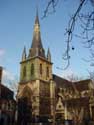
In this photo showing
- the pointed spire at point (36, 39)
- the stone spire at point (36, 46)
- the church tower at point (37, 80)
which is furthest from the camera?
the pointed spire at point (36, 39)

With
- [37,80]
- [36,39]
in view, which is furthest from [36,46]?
[37,80]

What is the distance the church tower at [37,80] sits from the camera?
6241 cm

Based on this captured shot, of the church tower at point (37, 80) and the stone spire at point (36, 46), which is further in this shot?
the stone spire at point (36, 46)

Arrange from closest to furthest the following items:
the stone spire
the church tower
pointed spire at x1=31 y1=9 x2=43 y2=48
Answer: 1. the church tower
2. the stone spire
3. pointed spire at x1=31 y1=9 x2=43 y2=48

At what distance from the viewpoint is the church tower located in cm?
6241

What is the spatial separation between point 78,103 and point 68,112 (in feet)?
21.0

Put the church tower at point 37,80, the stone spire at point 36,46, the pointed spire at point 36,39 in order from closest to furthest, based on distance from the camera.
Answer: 1. the church tower at point 37,80
2. the stone spire at point 36,46
3. the pointed spire at point 36,39

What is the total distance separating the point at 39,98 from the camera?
6253cm

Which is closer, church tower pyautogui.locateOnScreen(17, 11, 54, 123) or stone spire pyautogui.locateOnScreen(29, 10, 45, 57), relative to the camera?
church tower pyautogui.locateOnScreen(17, 11, 54, 123)

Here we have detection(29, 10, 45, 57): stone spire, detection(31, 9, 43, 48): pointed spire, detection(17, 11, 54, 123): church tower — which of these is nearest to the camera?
detection(17, 11, 54, 123): church tower

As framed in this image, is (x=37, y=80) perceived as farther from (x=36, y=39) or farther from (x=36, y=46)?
A: (x=36, y=39)

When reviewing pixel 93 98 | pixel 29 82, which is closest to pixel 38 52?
pixel 29 82

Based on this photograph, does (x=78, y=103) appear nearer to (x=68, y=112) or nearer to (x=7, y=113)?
(x=68, y=112)

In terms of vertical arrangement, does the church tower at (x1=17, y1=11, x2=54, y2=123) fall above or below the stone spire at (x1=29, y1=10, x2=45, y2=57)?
below
